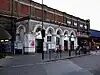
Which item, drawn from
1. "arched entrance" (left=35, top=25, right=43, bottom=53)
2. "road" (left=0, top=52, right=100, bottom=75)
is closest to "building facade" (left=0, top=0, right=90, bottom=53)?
"arched entrance" (left=35, top=25, right=43, bottom=53)

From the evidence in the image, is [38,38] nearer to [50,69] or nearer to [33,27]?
[33,27]

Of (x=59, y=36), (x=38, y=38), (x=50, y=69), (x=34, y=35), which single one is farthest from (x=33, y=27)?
(x=50, y=69)

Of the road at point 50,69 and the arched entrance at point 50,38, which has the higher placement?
the arched entrance at point 50,38

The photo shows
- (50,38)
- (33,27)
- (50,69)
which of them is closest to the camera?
(50,69)

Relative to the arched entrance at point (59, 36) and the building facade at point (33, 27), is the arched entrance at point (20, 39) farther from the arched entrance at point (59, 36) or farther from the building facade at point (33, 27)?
the arched entrance at point (59, 36)

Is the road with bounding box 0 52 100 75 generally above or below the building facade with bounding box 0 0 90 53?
below

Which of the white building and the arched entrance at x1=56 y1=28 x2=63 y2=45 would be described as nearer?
the white building

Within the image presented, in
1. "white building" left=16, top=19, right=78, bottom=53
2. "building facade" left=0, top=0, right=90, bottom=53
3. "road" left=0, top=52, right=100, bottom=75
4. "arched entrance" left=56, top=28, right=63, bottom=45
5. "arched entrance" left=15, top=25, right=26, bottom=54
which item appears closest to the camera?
"road" left=0, top=52, right=100, bottom=75

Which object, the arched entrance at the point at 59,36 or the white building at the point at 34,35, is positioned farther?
the arched entrance at the point at 59,36

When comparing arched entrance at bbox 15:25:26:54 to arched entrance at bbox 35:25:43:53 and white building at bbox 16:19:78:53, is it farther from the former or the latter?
arched entrance at bbox 35:25:43:53

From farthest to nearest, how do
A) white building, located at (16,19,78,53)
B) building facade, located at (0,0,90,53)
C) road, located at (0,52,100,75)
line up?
building facade, located at (0,0,90,53) → white building, located at (16,19,78,53) → road, located at (0,52,100,75)

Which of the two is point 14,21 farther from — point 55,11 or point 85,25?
point 85,25

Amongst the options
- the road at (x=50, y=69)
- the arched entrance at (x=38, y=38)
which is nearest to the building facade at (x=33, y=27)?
the arched entrance at (x=38, y=38)

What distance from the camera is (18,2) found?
150 feet
